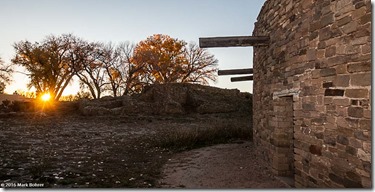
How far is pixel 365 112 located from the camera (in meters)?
3.21

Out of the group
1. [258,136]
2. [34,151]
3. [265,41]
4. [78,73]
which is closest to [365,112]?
[265,41]

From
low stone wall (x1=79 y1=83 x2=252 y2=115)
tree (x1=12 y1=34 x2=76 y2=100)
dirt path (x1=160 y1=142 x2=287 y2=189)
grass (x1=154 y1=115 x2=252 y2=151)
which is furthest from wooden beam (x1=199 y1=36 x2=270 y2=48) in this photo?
tree (x1=12 y1=34 x2=76 y2=100)

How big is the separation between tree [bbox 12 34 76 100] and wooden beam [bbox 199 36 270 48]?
19990 mm

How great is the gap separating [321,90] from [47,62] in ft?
73.8

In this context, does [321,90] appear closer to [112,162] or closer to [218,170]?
[218,170]

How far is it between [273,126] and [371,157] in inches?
95.4

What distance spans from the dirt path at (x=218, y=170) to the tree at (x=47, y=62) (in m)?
18.3

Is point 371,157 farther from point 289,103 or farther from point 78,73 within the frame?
point 78,73

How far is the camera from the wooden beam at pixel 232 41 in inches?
221

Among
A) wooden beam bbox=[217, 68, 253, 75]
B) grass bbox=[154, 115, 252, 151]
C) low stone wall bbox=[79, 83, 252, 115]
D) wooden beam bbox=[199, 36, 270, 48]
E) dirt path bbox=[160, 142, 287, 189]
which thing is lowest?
dirt path bbox=[160, 142, 287, 189]

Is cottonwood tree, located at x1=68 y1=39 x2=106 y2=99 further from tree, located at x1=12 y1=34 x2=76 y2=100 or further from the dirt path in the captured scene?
the dirt path

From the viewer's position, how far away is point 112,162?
7203 mm

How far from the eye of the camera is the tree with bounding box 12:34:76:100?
22.3 meters

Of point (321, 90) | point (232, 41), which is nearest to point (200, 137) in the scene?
point (232, 41)
